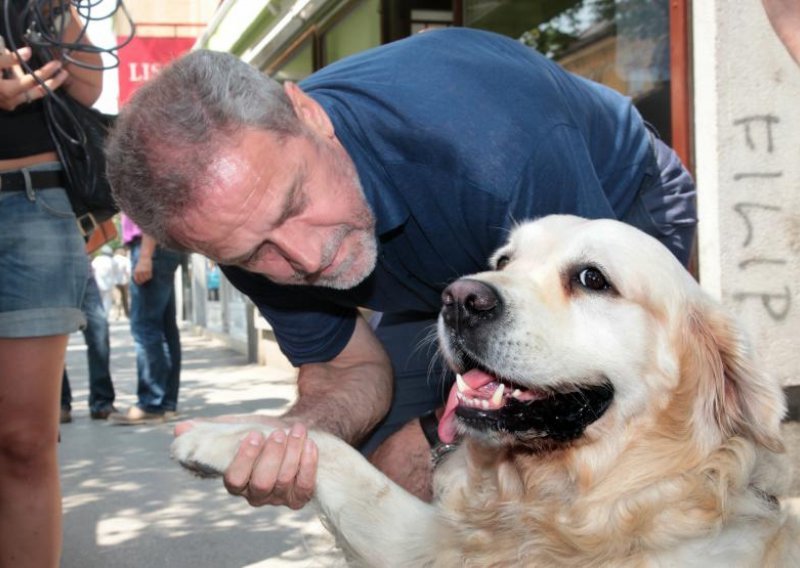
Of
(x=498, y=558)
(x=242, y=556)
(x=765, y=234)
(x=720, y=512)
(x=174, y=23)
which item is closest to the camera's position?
(x=720, y=512)

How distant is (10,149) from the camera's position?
3125 millimetres

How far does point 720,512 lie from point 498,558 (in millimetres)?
570

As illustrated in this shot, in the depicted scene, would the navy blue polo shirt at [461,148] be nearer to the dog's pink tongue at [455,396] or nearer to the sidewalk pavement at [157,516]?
the dog's pink tongue at [455,396]

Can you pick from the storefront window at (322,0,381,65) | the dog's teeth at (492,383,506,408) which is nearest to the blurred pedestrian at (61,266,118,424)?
the storefront window at (322,0,381,65)

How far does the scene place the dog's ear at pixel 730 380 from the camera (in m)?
2.37

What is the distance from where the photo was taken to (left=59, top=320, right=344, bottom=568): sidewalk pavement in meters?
4.06

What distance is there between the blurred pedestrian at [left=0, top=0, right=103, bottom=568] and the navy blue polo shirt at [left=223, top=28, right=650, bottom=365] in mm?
696

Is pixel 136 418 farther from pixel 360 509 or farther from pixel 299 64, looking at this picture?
pixel 360 509

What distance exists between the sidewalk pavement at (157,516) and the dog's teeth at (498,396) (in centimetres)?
105

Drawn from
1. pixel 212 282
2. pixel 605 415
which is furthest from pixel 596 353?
pixel 212 282

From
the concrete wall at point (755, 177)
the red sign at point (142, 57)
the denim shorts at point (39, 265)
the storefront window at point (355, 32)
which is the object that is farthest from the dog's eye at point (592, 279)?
the red sign at point (142, 57)

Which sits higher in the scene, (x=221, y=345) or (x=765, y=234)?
(x=765, y=234)

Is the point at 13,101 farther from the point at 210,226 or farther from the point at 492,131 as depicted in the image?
the point at 492,131

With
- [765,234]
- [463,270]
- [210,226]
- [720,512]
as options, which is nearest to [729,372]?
[720,512]
